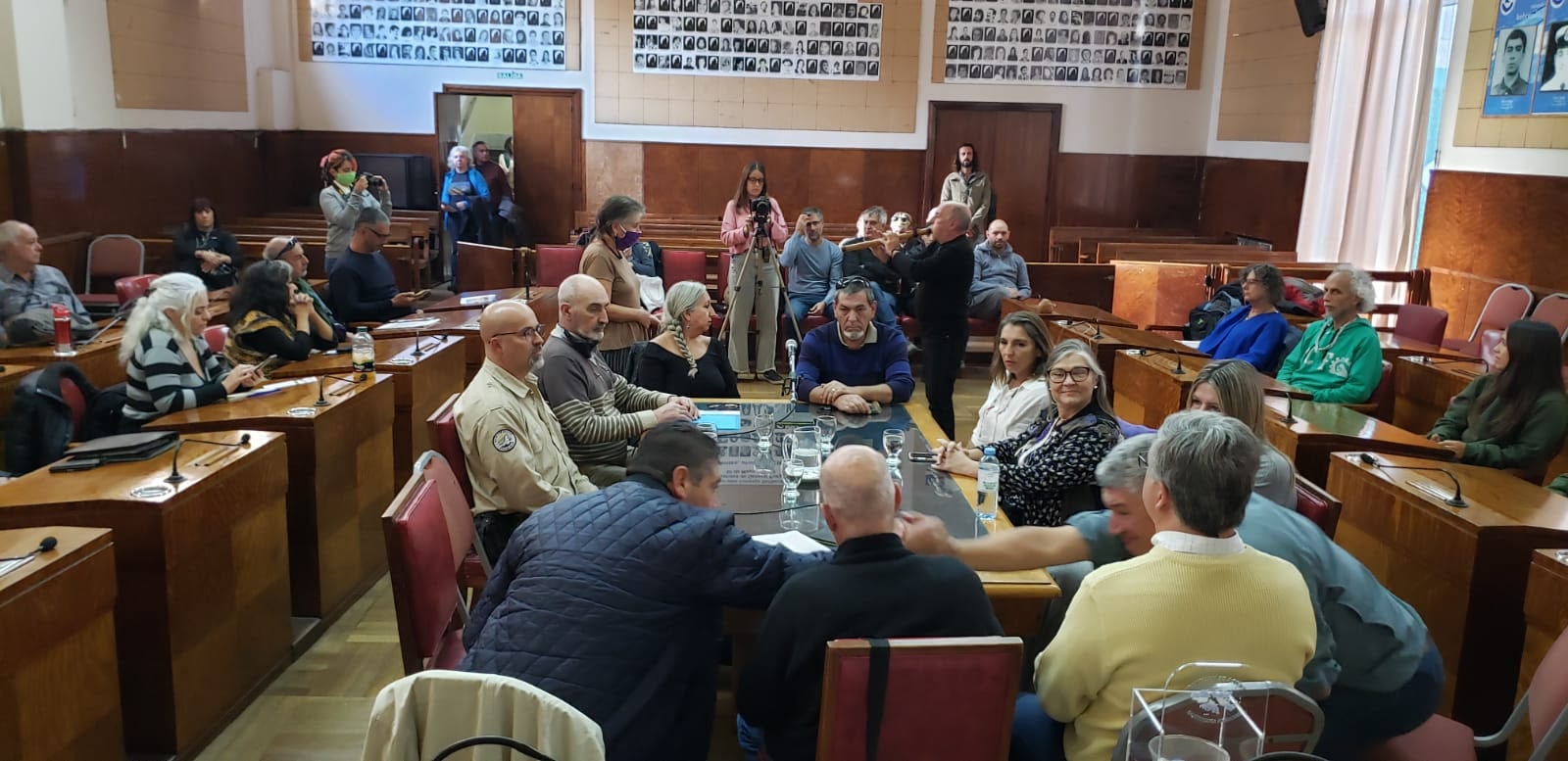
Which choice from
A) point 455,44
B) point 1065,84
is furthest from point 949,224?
point 455,44

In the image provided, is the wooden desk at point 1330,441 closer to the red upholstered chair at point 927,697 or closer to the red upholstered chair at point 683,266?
the red upholstered chair at point 927,697

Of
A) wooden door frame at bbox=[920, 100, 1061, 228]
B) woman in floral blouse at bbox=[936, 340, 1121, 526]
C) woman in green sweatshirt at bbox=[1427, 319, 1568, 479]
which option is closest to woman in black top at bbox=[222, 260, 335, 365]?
woman in floral blouse at bbox=[936, 340, 1121, 526]

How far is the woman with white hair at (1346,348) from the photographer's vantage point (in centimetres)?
512

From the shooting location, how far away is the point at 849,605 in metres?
2.06

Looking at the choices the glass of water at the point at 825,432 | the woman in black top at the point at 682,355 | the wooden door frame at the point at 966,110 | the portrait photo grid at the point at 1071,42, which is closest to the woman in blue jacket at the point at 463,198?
the wooden door frame at the point at 966,110

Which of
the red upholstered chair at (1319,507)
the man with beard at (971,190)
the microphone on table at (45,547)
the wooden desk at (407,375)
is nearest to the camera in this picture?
the microphone on table at (45,547)

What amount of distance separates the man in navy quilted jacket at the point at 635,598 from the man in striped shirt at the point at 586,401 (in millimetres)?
1332

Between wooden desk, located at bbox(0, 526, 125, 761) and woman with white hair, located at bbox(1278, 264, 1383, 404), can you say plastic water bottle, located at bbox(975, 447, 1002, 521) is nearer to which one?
wooden desk, located at bbox(0, 526, 125, 761)

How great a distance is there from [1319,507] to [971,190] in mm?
7709

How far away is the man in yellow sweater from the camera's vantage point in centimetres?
198

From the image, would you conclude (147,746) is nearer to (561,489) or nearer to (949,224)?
(561,489)

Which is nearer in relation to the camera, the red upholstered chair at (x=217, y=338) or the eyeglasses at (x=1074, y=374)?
the eyeglasses at (x=1074, y=374)

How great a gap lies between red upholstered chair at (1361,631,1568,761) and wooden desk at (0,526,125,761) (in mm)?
2854

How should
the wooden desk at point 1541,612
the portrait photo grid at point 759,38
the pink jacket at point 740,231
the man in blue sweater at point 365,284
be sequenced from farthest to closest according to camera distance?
the portrait photo grid at point 759,38, the pink jacket at point 740,231, the man in blue sweater at point 365,284, the wooden desk at point 1541,612
